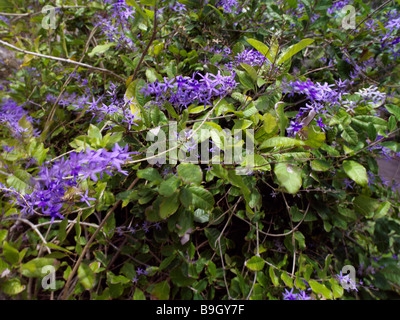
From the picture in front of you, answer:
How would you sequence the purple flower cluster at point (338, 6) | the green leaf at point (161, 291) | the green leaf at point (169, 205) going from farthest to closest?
the purple flower cluster at point (338, 6), the green leaf at point (161, 291), the green leaf at point (169, 205)

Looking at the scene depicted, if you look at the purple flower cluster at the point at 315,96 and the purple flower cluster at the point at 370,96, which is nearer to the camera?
the purple flower cluster at the point at 315,96

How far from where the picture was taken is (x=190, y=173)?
0.61m

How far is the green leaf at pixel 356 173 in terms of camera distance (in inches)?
29.3

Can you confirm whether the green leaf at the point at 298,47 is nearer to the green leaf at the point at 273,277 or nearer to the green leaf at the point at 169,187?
the green leaf at the point at 169,187

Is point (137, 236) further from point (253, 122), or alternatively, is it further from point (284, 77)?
point (284, 77)

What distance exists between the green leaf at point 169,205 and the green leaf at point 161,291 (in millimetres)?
399

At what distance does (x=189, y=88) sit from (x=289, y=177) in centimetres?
38

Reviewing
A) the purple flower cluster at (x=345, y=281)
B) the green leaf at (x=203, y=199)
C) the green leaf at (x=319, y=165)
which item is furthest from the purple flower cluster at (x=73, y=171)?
the purple flower cluster at (x=345, y=281)

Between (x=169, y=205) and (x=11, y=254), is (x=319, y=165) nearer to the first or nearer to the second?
(x=169, y=205)

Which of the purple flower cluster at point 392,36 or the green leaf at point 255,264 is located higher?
the purple flower cluster at point 392,36

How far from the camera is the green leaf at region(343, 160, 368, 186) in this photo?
29.3 inches

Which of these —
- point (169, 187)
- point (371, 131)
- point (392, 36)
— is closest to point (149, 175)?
point (169, 187)

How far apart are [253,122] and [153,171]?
32cm

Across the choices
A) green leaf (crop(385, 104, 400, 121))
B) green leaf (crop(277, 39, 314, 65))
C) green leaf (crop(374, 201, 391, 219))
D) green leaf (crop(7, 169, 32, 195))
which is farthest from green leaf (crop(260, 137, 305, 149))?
green leaf (crop(7, 169, 32, 195))
